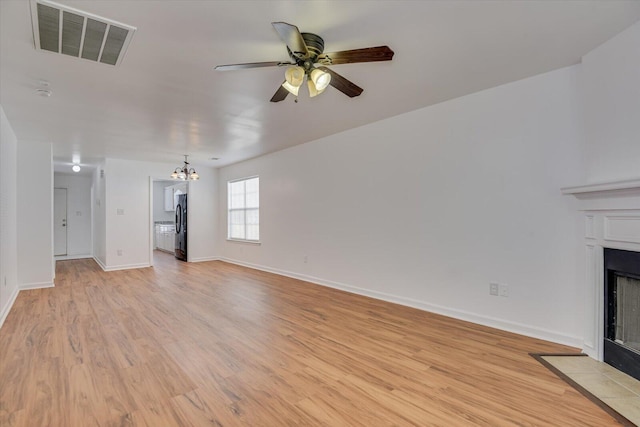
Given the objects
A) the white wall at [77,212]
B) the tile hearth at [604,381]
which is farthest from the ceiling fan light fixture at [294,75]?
the white wall at [77,212]

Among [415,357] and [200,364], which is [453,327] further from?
[200,364]

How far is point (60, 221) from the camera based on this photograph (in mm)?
8641

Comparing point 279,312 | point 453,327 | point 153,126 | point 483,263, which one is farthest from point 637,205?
point 153,126

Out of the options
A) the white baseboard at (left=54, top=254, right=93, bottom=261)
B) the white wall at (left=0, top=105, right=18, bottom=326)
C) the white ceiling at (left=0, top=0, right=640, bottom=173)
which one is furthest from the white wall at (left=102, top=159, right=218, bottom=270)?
the white baseboard at (left=54, top=254, right=93, bottom=261)

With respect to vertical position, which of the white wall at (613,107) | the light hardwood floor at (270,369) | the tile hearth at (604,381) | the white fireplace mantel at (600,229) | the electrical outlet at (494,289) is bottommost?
the light hardwood floor at (270,369)

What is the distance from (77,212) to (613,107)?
1147 centimetres

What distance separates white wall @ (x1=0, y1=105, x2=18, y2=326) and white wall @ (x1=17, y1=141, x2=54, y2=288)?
16cm

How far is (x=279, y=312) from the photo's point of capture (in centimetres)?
363

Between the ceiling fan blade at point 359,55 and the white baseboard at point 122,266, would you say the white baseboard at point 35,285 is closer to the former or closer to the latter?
the white baseboard at point 122,266

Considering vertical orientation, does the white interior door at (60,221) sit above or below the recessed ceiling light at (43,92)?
below

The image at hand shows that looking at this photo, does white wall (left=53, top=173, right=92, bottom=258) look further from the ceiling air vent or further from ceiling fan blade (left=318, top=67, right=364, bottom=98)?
ceiling fan blade (left=318, top=67, right=364, bottom=98)

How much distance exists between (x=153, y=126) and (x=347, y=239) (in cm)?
315

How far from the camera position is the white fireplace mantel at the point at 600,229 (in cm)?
216

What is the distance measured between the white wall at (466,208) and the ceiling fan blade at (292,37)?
2.13m
